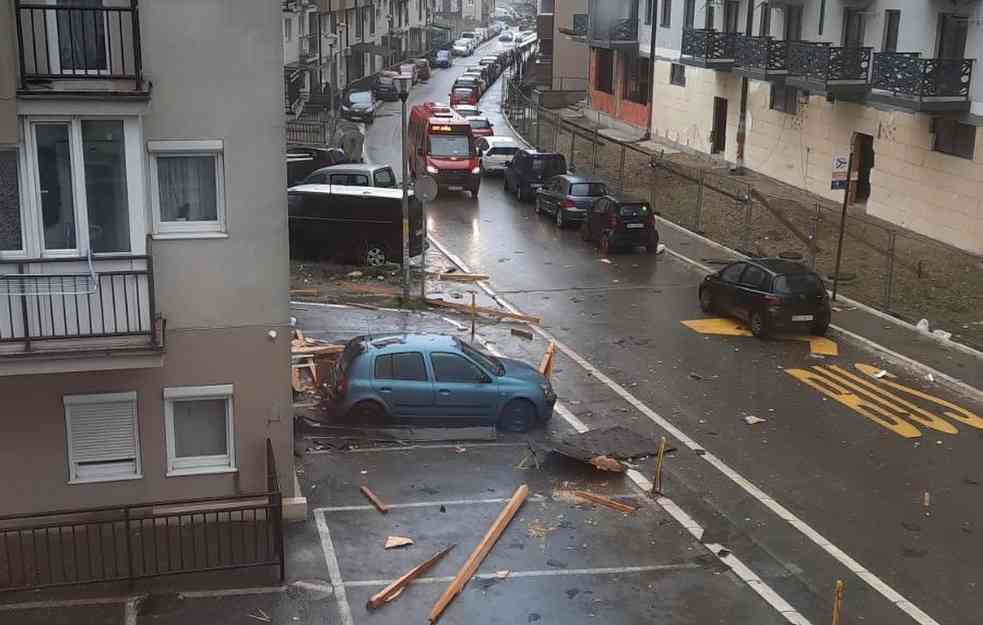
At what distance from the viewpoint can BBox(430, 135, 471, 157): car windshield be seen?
3788 centimetres

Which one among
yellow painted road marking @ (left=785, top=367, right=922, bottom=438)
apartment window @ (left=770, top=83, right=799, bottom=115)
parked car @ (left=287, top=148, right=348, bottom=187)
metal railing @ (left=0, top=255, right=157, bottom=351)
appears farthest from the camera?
apartment window @ (left=770, top=83, right=799, bottom=115)

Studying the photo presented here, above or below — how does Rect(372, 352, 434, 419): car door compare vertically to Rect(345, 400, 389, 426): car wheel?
above

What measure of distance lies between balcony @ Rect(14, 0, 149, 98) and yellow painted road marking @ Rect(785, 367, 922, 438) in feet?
40.2

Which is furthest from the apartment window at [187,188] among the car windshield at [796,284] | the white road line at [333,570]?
the car windshield at [796,284]

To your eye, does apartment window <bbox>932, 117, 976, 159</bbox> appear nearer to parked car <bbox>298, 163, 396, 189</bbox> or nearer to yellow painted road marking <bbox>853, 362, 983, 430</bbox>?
yellow painted road marking <bbox>853, 362, 983, 430</bbox>

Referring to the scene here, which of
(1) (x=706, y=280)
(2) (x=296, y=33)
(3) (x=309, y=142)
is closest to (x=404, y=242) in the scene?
(1) (x=706, y=280)

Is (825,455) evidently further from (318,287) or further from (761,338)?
(318,287)

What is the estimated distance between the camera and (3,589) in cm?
1097

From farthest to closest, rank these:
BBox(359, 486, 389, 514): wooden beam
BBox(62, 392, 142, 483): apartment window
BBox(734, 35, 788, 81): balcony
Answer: BBox(734, 35, 788, 81): balcony
BBox(359, 486, 389, 514): wooden beam
BBox(62, 392, 142, 483): apartment window

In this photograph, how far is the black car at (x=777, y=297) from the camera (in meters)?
21.2

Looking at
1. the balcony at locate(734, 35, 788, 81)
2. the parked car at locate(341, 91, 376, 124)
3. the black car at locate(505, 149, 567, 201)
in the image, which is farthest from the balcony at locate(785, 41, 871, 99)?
the parked car at locate(341, 91, 376, 124)

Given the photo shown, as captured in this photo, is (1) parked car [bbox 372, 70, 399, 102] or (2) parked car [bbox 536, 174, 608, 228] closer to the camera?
(2) parked car [bbox 536, 174, 608, 228]

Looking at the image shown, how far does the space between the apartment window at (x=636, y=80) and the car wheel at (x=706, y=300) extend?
2988 cm

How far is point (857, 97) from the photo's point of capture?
33.4m
